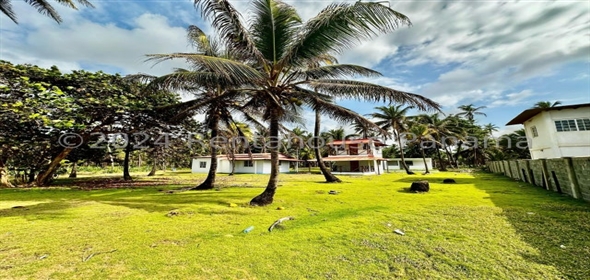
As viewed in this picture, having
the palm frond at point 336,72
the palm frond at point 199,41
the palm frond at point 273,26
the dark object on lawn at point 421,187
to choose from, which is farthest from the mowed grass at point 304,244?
the palm frond at point 199,41

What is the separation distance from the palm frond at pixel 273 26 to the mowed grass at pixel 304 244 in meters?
4.48

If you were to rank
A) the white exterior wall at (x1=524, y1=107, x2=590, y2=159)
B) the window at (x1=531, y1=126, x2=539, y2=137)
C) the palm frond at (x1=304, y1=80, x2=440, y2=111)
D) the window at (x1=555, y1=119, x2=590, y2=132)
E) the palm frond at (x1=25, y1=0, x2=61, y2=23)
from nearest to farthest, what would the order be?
the palm frond at (x1=304, y1=80, x2=440, y2=111) < the palm frond at (x1=25, y1=0, x2=61, y2=23) < the white exterior wall at (x1=524, y1=107, x2=590, y2=159) < the window at (x1=555, y1=119, x2=590, y2=132) < the window at (x1=531, y1=126, x2=539, y2=137)

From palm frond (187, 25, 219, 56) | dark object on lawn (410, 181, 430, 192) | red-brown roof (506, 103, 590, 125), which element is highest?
palm frond (187, 25, 219, 56)

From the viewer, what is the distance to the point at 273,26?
21.3ft

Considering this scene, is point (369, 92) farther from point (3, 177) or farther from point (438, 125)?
point (438, 125)

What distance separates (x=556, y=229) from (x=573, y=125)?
1694 centimetres

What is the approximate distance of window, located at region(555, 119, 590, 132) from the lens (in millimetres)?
15344

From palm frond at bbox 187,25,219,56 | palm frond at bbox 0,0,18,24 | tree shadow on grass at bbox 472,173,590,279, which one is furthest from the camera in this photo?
palm frond at bbox 187,25,219,56

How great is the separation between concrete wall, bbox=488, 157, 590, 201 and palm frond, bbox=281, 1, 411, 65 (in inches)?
275

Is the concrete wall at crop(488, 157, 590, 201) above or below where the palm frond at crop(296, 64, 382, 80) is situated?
below

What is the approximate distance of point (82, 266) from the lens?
3309 mm

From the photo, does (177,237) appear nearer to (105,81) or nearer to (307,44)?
(307,44)

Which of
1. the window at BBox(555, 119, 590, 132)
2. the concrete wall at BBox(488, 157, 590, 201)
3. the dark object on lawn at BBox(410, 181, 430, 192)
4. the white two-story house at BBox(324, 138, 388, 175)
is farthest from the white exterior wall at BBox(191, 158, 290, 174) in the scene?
the window at BBox(555, 119, 590, 132)

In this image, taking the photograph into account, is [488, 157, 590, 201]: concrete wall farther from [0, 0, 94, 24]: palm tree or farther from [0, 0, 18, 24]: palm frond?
[0, 0, 18, 24]: palm frond
